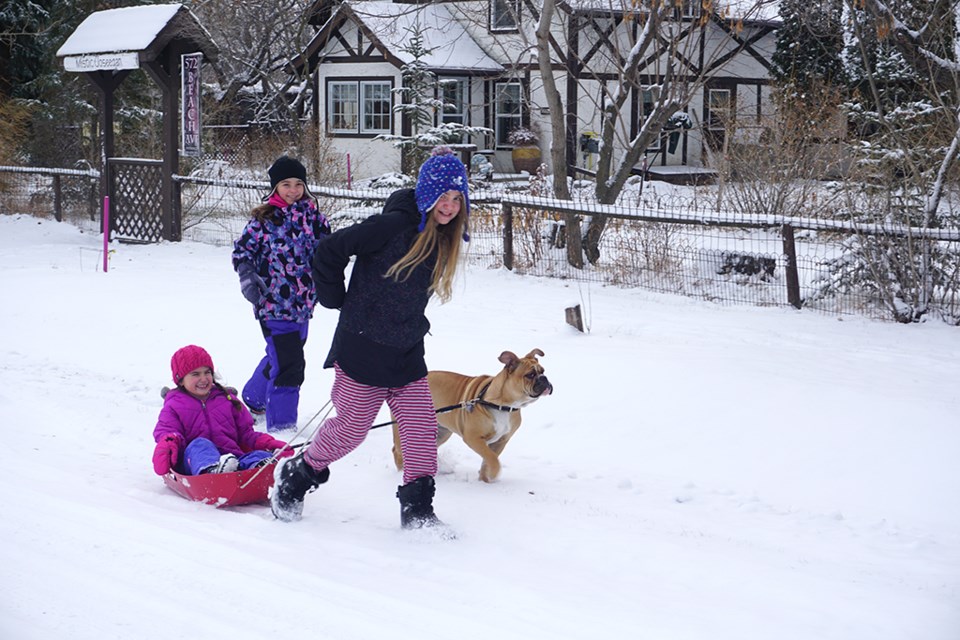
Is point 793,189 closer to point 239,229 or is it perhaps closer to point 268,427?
point 239,229

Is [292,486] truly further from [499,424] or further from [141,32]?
[141,32]

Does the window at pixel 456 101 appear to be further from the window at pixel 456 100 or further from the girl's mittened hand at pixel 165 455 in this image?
→ the girl's mittened hand at pixel 165 455

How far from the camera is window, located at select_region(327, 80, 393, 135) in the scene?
31328mm

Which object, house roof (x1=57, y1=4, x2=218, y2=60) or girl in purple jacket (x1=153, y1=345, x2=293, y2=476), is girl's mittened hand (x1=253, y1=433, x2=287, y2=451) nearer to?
girl in purple jacket (x1=153, y1=345, x2=293, y2=476)

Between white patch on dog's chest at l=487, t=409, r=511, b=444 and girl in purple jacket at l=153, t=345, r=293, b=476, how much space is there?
1.13 m

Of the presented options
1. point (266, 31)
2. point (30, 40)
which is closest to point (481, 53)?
point (266, 31)

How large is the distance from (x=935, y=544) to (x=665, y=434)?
6.93 ft

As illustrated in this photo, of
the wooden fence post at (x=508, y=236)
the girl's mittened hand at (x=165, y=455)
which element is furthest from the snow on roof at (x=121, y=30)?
the girl's mittened hand at (x=165, y=455)

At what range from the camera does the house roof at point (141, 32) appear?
52.9ft

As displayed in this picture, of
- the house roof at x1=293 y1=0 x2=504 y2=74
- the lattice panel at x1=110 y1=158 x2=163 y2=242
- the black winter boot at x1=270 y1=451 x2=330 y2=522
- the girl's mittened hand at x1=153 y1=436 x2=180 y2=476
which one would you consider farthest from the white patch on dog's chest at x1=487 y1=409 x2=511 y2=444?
the house roof at x1=293 y1=0 x2=504 y2=74

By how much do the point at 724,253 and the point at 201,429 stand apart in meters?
7.38

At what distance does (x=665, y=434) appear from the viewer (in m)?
7.00

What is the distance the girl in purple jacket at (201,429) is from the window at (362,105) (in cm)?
2598

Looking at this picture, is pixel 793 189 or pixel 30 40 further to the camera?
pixel 30 40
